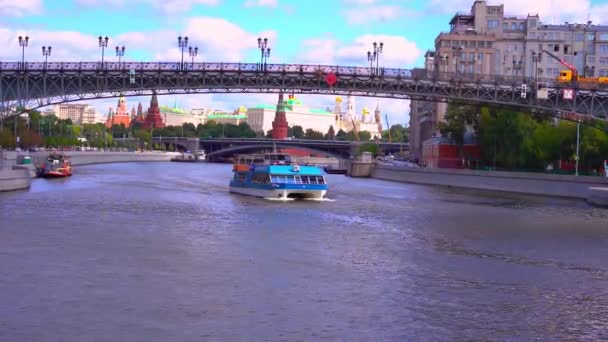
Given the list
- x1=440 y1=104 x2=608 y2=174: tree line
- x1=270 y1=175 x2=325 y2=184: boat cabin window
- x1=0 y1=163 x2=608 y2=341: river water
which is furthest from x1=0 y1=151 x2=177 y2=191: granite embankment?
x1=440 y1=104 x2=608 y2=174: tree line

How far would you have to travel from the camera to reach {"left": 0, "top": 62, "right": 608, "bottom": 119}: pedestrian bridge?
3081 inches

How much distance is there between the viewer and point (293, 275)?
87.2ft

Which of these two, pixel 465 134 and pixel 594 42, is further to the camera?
pixel 594 42

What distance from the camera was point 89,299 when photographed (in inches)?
868

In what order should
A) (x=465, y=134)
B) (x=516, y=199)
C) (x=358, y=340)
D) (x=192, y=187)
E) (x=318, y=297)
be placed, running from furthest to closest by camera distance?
(x=465, y=134) → (x=192, y=187) → (x=516, y=199) → (x=318, y=297) → (x=358, y=340)

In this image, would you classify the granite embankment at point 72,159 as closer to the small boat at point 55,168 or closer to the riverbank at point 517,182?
the small boat at point 55,168

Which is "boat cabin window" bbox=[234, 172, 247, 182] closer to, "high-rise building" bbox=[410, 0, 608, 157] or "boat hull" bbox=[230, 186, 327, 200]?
"boat hull" bbox=[230, 186, 327, 200]

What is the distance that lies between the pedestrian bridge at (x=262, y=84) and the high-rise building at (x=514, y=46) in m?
53.4

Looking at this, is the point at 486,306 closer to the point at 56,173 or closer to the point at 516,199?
the point at 516,199

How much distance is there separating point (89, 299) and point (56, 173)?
62343mm

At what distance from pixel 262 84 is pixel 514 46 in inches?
2841

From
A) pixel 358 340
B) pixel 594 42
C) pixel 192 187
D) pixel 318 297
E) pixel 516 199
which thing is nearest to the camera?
pixel 358 340

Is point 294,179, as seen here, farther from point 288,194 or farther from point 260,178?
point 260,178

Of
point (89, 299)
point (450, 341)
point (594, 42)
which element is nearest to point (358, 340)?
point (450, 341)
